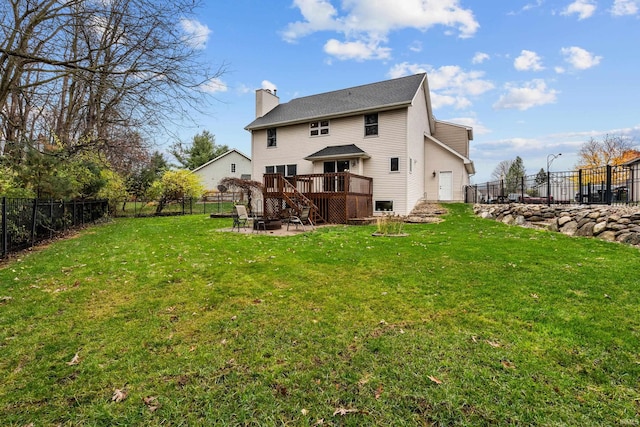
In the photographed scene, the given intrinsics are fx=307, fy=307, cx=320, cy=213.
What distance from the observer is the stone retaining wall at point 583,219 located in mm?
7832

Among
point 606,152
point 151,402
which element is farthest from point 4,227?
point 606,152

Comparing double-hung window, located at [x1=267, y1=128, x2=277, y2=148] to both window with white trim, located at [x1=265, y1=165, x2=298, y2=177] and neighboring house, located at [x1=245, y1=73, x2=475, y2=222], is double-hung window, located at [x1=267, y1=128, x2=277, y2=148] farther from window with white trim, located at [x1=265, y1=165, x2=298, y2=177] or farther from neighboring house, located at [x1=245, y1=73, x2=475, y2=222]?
window with white trim, located at [x1=265, y1=165, x2=298, y2=177]

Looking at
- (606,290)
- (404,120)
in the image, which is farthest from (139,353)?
(404,120)

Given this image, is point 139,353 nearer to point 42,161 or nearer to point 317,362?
point 317,362

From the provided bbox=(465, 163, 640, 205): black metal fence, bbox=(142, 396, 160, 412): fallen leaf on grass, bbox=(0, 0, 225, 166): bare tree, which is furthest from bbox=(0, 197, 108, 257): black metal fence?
bbox=(465, 163, 640, 205): black metal fence

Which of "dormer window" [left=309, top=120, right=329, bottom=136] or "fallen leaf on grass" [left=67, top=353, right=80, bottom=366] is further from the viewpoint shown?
"dormer window" [left=309, top=120, right=329, bottom=136]

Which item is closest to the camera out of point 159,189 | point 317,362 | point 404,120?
point 317,362

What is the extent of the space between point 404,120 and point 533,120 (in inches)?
561

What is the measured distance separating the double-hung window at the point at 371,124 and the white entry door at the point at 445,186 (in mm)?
5984

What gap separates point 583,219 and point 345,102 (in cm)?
1345

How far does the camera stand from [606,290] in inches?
168

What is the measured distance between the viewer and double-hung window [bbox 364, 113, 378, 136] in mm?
17141

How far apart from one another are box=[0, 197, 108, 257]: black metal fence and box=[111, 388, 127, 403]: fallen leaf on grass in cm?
736

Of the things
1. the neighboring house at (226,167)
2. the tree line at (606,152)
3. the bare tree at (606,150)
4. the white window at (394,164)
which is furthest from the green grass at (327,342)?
the bare tree at (606,150)
